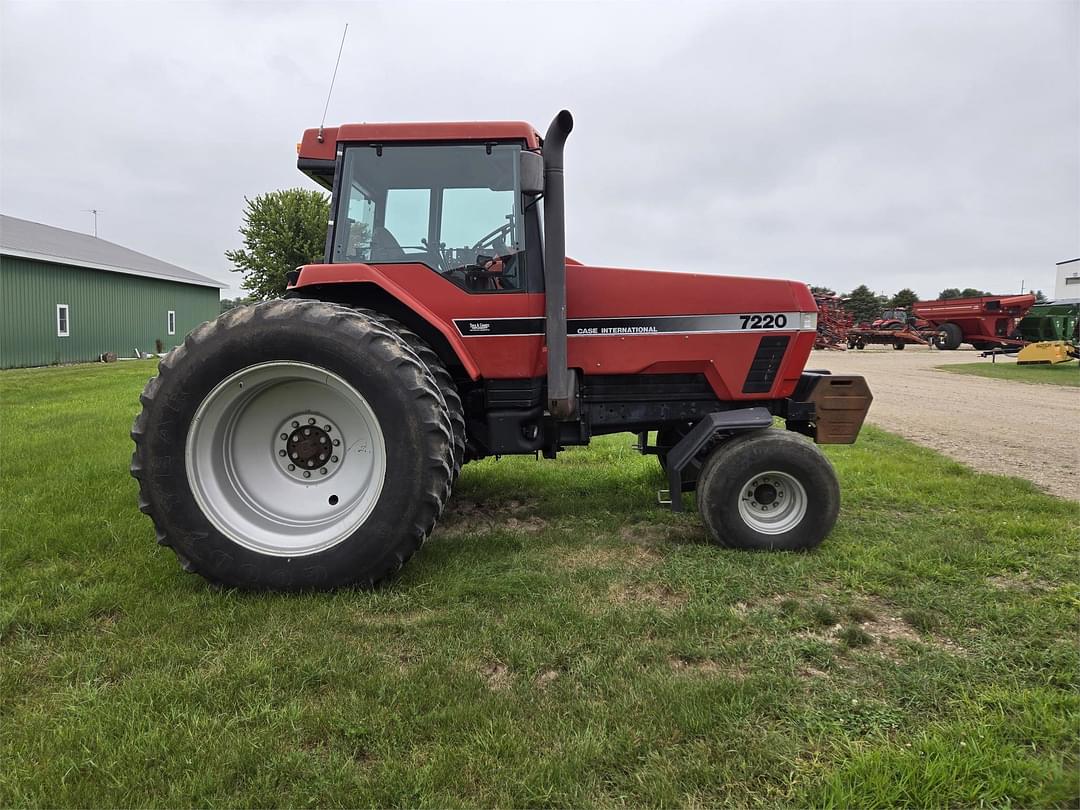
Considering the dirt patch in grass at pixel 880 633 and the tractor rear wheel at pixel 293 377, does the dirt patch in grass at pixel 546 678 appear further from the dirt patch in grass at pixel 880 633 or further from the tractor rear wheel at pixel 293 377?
the dirt patch in grass at pixel 880 633

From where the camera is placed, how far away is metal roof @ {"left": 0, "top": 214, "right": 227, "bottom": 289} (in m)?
18.8

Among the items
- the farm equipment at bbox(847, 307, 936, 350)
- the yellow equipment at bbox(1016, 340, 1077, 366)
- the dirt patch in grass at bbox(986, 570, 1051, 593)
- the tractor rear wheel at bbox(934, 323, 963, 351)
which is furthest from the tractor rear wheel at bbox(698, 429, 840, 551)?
the farm equipment at bbox(847, 307, 936, 350)

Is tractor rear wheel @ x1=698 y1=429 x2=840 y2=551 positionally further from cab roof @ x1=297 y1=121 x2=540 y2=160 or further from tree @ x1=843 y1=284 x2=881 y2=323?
tree @ x1=843 y1=284 x2=881 y2=323

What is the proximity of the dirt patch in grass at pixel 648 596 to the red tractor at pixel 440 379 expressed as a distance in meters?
0.67

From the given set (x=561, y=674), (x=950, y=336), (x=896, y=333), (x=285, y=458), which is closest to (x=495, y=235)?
(x=285, y=458)

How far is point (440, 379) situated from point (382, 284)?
62 centimetres

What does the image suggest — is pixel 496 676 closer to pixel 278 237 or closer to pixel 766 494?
pixel 766 494

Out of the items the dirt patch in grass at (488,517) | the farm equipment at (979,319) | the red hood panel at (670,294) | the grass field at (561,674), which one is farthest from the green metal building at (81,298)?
the farm equipment at (979,319)

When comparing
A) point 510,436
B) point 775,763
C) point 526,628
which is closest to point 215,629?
point 526,628

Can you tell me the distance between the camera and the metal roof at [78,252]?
18.8 m

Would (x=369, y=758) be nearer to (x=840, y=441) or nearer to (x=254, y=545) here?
(x=254, y=545)

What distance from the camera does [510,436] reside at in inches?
145

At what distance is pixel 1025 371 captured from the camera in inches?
677

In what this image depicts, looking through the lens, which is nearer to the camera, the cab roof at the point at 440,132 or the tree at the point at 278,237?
the cab roof at the point at 440,132
